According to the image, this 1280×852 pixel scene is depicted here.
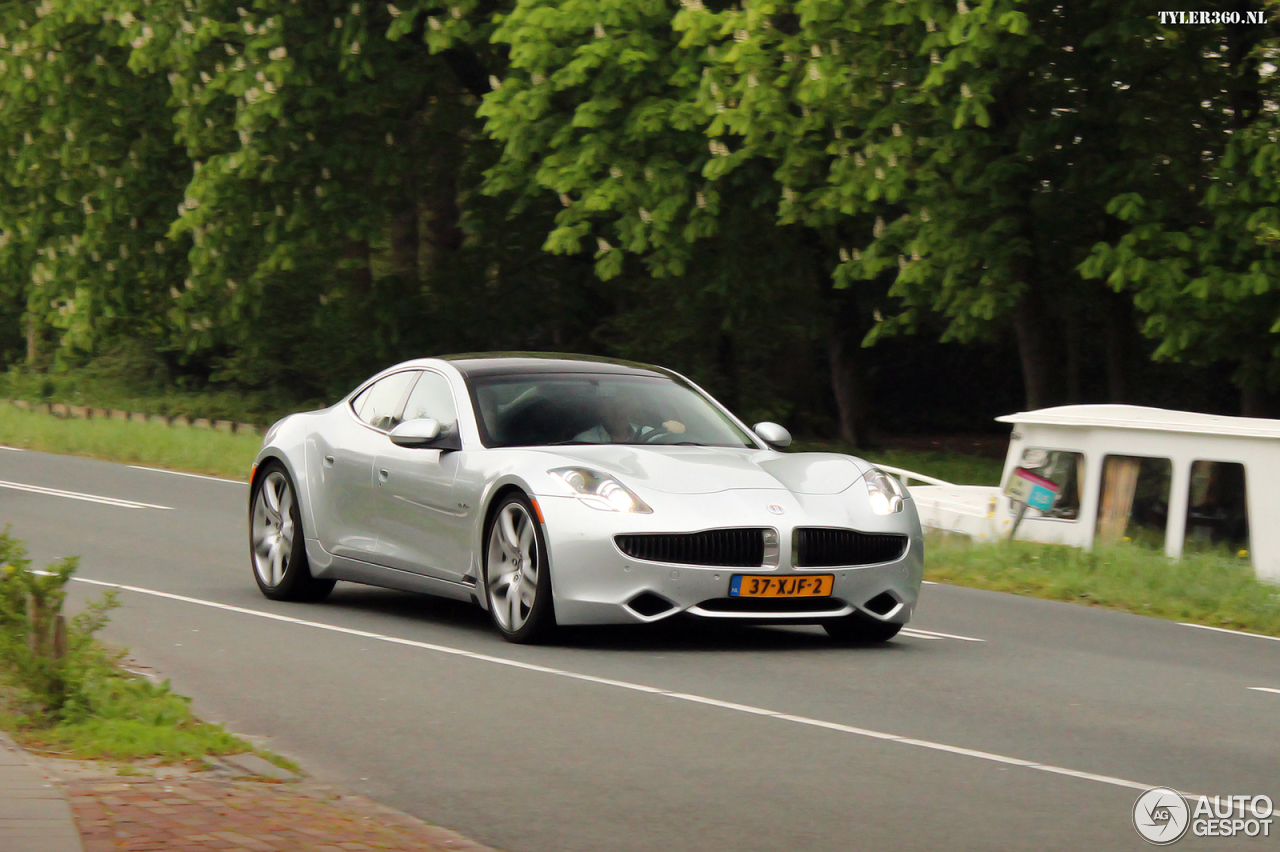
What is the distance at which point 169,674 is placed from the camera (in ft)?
30.8

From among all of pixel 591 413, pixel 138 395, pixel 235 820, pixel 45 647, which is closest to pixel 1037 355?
pixel 591 413

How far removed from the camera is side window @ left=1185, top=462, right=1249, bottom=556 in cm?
1455

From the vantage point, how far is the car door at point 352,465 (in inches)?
452

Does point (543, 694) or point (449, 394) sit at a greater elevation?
point (449, 394)

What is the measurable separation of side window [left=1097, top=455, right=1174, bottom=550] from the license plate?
221 inches

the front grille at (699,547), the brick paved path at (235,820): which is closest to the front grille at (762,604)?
the front grille at (699,547)

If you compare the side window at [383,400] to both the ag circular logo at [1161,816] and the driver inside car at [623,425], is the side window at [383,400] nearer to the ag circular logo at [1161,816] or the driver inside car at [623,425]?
the driver inside car at [623,425]

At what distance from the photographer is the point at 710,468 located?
34.0 ft

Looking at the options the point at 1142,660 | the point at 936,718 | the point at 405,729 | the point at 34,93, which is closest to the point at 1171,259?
the point at 1142,660

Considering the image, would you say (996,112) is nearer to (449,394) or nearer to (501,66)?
(501,66)

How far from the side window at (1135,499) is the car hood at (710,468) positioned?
4855 millimetres

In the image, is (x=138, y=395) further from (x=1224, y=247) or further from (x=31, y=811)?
(x=31, y=811)

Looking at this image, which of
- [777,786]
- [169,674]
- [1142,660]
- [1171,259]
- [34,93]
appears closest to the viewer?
[777,786]

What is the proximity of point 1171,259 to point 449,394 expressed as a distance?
11655mm
